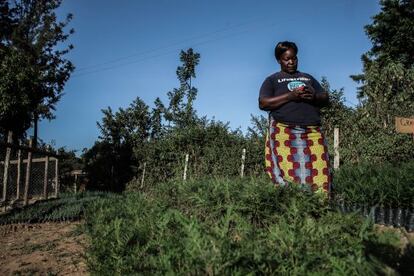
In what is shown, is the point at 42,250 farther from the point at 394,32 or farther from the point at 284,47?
the point at 394,32

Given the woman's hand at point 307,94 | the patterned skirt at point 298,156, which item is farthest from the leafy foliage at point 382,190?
the woman's hand at point 307,94

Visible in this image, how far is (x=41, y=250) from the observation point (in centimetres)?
535

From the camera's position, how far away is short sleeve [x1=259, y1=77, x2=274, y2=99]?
11.4ft

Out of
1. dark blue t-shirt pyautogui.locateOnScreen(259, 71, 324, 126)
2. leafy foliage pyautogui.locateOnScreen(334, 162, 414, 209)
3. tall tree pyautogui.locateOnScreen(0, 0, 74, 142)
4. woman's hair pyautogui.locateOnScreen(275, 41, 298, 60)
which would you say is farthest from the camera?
tall tree pyautogui.locateOnScreen(0, 0, 74, 142)

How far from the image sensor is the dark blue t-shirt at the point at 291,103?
3.38m

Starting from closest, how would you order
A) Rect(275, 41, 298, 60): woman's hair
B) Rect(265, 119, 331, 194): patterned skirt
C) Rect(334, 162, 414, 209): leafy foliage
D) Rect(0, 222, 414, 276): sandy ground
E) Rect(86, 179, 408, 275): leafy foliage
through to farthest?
Rect(86, 179, 408, 275): leafy foliage < Rect(265, 119, 331, 194): patterned skirt < Rect(275, 41, 298, 60): woman's hair < Rect(0, 222, 414, 276): sandy ground < Rect(334, 162, 414, 209): leafy foliage

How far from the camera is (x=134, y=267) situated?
6.78ft

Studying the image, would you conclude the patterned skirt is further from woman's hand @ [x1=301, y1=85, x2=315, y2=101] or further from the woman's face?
the woman's face

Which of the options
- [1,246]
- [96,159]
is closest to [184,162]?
[96,159]

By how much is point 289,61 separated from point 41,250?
391cm

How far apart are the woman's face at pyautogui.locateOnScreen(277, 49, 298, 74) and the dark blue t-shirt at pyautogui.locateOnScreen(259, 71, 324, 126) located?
0.14 feet

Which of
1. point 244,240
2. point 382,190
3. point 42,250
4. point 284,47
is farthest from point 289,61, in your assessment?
point 42,250

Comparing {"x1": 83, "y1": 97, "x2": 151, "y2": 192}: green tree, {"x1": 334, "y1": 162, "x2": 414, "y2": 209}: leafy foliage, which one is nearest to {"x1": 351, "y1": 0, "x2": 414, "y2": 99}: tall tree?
{"x1": 83, "y1": 97, "x2": 151, "y2": 192}: green tree

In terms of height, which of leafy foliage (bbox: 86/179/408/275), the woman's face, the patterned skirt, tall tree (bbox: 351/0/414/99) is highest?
tall tree (bbox: 351/0/414/99)
